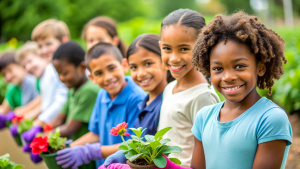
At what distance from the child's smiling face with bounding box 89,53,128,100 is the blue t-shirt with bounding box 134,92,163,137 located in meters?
0.39

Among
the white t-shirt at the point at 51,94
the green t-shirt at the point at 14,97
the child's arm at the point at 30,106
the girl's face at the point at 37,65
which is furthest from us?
the green t-shirt at the point at 14,97

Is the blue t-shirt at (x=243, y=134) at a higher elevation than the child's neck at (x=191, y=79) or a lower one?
lower

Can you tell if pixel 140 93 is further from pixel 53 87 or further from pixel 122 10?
pixel 122 10

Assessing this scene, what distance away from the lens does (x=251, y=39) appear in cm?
169

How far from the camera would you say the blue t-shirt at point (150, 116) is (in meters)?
2.53

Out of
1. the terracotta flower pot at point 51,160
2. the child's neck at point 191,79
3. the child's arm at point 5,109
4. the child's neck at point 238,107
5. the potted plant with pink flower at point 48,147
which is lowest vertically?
the terracotta flower pot at point 51,160

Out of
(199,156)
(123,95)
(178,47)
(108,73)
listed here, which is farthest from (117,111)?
(199,156)

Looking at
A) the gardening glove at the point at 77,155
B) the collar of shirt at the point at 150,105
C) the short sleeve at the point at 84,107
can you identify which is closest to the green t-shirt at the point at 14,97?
the short sleeve at the point at 84,107

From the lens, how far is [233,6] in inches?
2153

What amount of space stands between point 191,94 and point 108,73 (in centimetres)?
99

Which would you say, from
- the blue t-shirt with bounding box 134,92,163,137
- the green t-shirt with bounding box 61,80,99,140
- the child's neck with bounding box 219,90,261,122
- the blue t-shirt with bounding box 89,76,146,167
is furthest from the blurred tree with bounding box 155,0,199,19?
the child's neck with bounding box 219,90,261,122

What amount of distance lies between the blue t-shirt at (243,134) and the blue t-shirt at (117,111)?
43.3 inches

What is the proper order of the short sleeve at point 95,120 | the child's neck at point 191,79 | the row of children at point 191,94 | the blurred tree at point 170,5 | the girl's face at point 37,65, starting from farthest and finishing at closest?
the blurred tree at point 170,5
the girl's face at point 37,65
the short sleeve at point 95,120
the child's neck at point 191,79
the row of children at point 191,94

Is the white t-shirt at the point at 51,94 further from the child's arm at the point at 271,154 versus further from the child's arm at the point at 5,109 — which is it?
the child's arm at the point at 271,154
